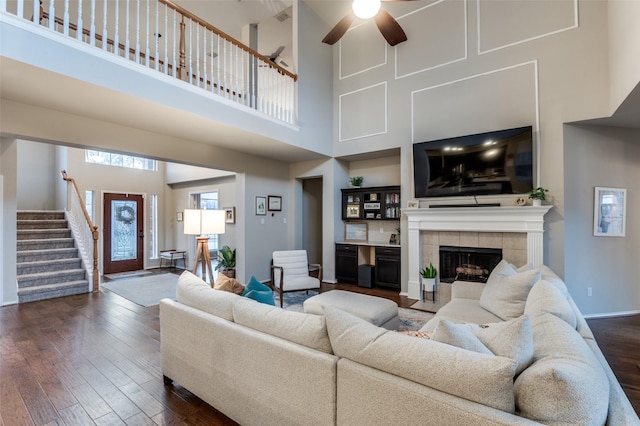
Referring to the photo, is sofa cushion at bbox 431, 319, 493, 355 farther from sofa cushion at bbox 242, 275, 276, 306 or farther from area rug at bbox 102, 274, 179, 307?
area rug at bbox 102, 274, 179, 307

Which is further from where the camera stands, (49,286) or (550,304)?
(49,286)

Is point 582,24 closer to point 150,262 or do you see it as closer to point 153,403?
point 153,403

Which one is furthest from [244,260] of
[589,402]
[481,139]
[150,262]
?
[589,402]

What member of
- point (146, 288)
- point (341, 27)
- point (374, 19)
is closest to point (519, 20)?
point (374, 19)

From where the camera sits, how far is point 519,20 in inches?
162

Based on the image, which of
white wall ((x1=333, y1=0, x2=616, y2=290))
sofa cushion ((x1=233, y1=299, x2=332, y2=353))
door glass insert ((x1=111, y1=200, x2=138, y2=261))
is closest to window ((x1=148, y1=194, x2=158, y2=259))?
door glass insert ((x1=111, y1=200, x2=138, y2=261))

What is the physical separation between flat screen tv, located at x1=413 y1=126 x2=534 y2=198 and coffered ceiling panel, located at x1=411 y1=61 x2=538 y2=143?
0.75ft

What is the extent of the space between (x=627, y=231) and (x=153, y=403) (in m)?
5.75

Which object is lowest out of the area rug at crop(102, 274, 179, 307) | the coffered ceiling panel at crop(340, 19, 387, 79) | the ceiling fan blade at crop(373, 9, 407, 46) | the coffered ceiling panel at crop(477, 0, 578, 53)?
the area rug at crop(102, 274, 179, 307)

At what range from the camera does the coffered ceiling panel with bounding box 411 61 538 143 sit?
4.08 metres

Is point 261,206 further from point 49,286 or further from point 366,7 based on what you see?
point 366,7

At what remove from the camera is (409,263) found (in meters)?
4.93

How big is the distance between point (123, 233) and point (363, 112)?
659 centimetres

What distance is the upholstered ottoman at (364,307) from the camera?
2785 millimetres
